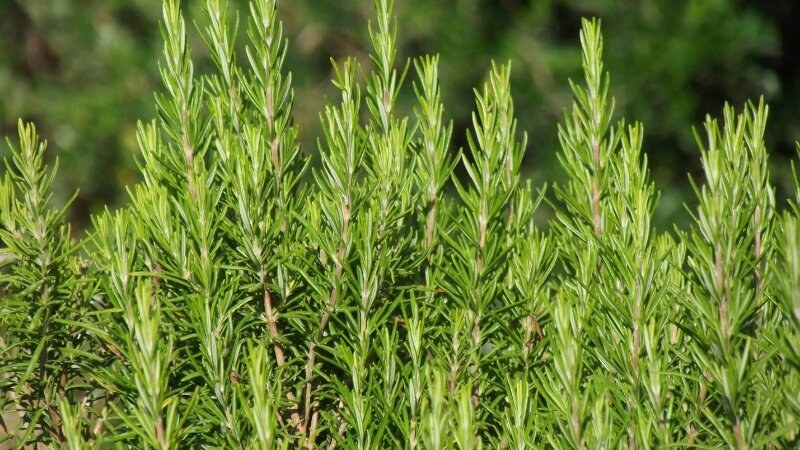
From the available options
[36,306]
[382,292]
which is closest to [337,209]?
[382,292]

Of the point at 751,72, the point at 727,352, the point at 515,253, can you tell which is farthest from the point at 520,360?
the point at 751,72

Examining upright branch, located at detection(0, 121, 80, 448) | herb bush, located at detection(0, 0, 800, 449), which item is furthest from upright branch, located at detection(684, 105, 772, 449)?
upright branch, located at detection(0, 121, 80, 448)

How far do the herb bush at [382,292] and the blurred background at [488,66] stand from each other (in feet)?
9.59

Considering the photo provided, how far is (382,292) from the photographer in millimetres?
923

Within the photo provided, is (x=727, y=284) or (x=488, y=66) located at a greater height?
(x=488, y=66)

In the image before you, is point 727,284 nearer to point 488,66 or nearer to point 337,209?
point 337,209

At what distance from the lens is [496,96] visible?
3.16 feet

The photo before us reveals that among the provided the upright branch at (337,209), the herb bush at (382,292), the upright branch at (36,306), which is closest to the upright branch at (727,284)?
the herb bush at (382,292)

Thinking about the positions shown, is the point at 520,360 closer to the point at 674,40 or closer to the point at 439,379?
the point at 439,379

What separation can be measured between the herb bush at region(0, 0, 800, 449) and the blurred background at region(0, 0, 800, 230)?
292 cm

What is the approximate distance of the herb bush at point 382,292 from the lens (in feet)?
2.58

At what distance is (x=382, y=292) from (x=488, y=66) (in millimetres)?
3433

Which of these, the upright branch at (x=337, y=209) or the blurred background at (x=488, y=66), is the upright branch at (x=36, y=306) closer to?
the upright branch at (x=337, y=209)

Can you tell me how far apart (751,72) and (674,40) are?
44 cm
